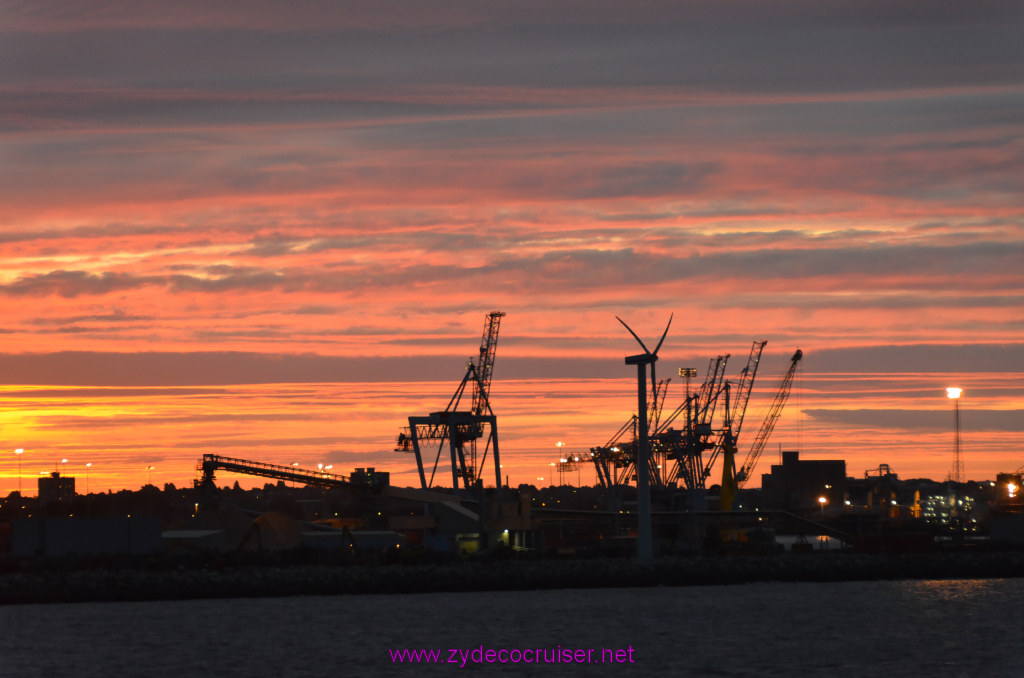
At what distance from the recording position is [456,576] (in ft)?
350

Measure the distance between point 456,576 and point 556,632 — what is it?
36.1 m

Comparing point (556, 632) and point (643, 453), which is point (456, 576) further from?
point (556, 632)

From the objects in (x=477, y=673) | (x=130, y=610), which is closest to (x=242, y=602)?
(x=130, y=610)

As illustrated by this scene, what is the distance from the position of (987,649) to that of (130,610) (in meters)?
56.4

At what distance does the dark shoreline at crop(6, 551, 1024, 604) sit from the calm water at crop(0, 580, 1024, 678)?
2761 millimetres

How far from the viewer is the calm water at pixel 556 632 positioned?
189ft

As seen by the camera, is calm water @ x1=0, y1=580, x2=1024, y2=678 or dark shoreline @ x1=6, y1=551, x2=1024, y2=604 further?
dark shoreline @ x1=6, y1=551, x2=1024, y2=604

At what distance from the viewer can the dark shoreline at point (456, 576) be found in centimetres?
10119

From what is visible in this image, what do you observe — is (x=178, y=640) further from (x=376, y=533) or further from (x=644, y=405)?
(x=376, y=533)

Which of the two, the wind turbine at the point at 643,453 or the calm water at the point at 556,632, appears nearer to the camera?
the calm water at the point at 556,632

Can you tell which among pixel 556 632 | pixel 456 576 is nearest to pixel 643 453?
pixel 456 576

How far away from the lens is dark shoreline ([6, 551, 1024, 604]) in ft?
332

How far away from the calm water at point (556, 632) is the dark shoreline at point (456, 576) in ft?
9.06

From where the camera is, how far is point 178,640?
7219cm
